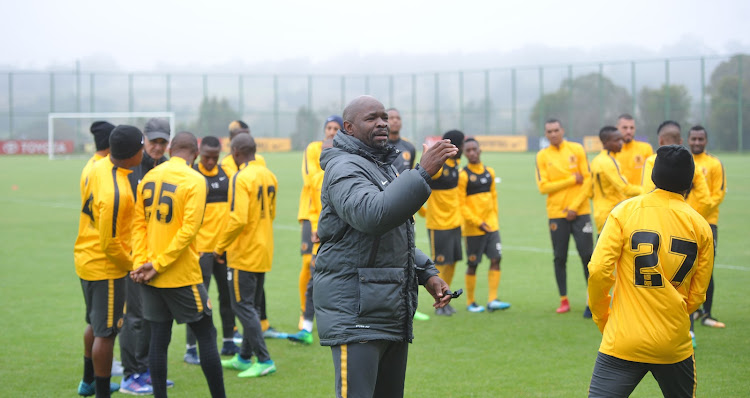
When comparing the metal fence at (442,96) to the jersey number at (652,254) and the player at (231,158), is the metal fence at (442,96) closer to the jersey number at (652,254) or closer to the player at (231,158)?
the player at (231,158)

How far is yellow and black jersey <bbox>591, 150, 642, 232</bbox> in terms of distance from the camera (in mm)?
8984

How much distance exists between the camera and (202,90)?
66.8 meters

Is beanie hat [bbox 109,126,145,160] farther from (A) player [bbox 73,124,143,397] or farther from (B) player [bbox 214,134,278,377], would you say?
(B) player [bbox 214,134,278,377]

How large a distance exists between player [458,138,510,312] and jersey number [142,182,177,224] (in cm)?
511

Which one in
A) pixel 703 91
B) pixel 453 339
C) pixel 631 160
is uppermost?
pixel 703 91

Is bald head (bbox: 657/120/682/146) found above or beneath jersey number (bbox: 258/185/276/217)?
above

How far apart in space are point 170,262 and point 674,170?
3414mm

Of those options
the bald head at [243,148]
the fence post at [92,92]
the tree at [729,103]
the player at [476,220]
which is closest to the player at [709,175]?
the player at [476,220]

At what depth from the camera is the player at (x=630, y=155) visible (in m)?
10.0

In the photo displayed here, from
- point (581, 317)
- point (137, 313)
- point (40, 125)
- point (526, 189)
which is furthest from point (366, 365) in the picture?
point (40, 125)

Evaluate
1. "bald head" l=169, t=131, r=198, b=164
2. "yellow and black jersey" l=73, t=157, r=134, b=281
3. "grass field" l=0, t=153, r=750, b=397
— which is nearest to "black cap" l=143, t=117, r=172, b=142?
"bald head" l=169, t=131, r=198, b=164

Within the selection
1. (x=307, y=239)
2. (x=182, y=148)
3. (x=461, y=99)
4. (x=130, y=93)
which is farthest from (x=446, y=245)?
(x=130, y=93)

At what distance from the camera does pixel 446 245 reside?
9.77 m

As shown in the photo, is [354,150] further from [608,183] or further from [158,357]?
[608,183]
